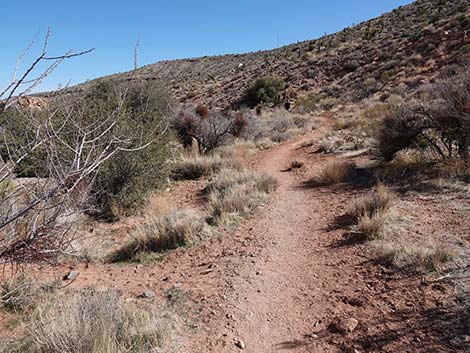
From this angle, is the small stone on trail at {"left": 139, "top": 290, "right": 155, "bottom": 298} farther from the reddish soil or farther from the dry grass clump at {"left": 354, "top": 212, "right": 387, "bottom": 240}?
the dry grass clump at {"left": 354, "top": 212, "right": 387, "bottom": 240}

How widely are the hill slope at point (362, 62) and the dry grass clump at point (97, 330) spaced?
1516 cm

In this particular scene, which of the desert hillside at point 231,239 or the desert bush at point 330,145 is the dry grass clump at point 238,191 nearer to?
the desert hillside at point 231,239

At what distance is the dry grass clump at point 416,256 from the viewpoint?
405cm

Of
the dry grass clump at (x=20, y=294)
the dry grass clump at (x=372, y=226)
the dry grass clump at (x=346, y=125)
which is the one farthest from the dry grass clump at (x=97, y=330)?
the dry grass clump at (x=346, y=125)

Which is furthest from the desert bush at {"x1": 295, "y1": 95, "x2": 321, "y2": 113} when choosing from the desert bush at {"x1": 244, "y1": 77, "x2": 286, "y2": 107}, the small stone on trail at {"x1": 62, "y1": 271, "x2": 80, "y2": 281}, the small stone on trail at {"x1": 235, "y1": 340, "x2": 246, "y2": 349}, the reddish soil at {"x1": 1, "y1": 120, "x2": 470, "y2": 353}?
the small stone on trail at {"x1": 235, "y1": 340, "x2": 246, "y2": 349}

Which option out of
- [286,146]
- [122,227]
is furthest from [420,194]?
[286,146]

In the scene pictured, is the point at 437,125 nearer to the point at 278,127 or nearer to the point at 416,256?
the point at 416,256

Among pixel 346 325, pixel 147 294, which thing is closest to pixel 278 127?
pixel 147 294

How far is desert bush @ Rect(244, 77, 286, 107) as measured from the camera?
29.6m

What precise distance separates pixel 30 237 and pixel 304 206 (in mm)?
5562

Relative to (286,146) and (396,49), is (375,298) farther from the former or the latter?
(396,49)

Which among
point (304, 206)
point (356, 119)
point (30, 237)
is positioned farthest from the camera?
point (356, 119)

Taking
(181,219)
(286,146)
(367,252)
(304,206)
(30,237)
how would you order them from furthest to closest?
(286,146) → (304,206) → (181,219) → (367,252) → (30,237)

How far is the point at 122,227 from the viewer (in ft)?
22.7
